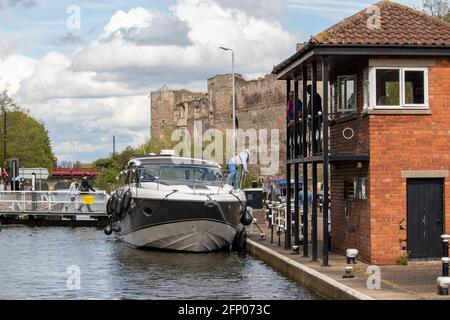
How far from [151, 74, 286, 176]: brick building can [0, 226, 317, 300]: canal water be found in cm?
5548

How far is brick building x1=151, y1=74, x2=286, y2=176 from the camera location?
90000mm

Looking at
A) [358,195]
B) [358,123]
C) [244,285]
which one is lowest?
[244,285]

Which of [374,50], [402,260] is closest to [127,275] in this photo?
[402,260]

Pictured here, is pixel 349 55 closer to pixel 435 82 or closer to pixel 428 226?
pixel 435 82

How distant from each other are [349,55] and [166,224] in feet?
32.2

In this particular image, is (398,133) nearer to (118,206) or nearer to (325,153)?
(325,153)

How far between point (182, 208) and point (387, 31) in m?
9.12

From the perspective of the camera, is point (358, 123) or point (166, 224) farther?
point (166, 224)

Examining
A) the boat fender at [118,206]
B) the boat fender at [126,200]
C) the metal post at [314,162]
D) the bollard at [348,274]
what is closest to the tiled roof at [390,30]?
the metal post at [314,162]

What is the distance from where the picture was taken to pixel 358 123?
22188mm

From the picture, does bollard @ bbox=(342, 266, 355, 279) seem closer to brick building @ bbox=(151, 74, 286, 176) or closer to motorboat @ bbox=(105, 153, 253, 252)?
motorboat @ bbox=(105, 153, 253, 252)

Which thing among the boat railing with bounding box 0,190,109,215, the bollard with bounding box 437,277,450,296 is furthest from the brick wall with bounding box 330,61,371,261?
the boat railing with bounding box 0,190,109,215

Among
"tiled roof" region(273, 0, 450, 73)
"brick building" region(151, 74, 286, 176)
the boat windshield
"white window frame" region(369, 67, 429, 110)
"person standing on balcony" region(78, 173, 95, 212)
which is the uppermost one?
"brick building" region(151, 74, 286, 176)
